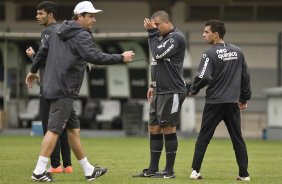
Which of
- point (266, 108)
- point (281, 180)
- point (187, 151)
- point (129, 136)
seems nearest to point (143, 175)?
point (281, 180)

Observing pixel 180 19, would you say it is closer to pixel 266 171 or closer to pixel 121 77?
pixel 121 77

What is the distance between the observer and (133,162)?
15.8 metres

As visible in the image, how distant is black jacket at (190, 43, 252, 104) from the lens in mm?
12227

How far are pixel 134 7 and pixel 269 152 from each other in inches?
491

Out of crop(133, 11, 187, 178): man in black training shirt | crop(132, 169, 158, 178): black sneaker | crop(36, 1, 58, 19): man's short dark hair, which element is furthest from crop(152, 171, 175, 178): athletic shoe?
crop(36, 1, 58, 19): man's short dark hair

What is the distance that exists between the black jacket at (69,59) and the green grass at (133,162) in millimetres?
1160

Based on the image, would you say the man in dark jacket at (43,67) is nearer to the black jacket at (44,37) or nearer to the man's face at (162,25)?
the black jacket at (44,37)

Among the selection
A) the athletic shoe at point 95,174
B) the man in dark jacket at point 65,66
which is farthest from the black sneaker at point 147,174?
the man in dark jacket at point 65,66

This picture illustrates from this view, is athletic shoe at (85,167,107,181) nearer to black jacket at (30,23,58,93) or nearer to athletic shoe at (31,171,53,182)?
athletic shoe at (31,171,53,182)

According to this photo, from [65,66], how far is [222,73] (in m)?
2.06

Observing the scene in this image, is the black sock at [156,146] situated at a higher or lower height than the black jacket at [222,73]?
lower

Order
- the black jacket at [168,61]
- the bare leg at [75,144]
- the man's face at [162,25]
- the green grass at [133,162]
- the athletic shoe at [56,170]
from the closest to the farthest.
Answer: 1. the bare leg at [75,144]
2. the green grass at [133,162]
3. the black jacket at [168,61]
4. the man's face at [162,25]
5. the athletic shoe at [56,170]

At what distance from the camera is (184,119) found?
2759 centimetres

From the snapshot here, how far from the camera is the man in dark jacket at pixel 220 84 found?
12234 millimetres
